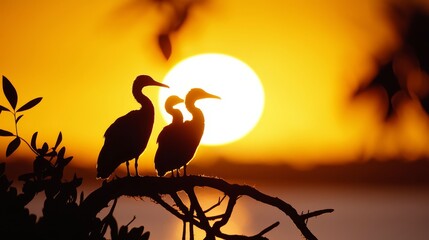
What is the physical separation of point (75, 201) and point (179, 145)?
12.7ft

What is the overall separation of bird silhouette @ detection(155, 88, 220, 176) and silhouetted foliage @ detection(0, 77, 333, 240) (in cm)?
313

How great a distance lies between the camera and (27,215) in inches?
178

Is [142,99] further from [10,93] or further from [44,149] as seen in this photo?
[10,93]

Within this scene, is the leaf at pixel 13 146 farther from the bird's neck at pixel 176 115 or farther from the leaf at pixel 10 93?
the bird's neck at pixel 176 115

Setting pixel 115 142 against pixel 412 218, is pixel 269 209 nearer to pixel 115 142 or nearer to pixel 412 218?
pixel 412 218

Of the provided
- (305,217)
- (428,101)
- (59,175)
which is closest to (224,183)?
(305,217)

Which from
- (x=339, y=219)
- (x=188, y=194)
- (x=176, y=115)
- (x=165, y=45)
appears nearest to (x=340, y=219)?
(x=339, y=219)

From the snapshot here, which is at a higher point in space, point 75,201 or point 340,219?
point 340,219

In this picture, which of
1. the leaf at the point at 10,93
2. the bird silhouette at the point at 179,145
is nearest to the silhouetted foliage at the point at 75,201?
the leaf at the point at 10,93

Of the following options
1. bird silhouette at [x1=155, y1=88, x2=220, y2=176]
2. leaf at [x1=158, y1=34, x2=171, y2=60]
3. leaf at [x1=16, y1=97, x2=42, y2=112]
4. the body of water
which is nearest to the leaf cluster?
leaf at [x1=16, y1=97, x2=42, y2=112]

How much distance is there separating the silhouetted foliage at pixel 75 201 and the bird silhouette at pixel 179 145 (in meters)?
3.13

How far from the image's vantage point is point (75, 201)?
191 inches

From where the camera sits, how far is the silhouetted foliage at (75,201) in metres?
4.52

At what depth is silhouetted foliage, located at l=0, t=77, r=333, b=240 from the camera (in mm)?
4516
